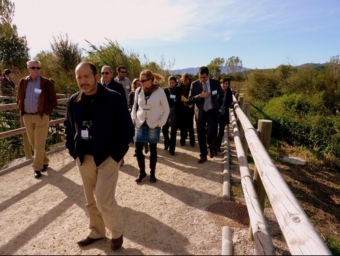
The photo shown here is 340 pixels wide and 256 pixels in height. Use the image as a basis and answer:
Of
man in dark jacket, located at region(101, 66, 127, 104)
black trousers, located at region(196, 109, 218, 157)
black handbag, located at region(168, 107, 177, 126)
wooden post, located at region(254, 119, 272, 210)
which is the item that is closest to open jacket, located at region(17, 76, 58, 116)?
man in dark jacket, located at region(101, 66, 127, 104)

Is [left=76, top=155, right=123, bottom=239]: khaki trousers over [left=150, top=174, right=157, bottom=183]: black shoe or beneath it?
over

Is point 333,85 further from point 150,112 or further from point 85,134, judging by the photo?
point 85,134

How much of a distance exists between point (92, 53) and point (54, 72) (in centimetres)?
234

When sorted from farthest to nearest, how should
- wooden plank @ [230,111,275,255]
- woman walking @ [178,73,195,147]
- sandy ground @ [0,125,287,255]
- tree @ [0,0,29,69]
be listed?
tree @ [0,0,29,69], woman walking @ [178,73,195,147], sandy ground @ [0,125,287,255], wooden plank @ [230,111,275,255]

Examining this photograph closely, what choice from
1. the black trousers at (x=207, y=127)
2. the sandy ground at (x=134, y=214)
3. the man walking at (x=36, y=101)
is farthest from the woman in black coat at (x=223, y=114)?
the man walking at (x=36, y=101)

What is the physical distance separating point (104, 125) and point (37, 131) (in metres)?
2.70

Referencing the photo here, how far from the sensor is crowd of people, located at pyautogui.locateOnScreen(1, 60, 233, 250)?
103 inches

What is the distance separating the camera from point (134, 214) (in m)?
3.57

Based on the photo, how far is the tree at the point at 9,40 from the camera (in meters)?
21.8

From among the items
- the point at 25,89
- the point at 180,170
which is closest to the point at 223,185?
the point at 180,170

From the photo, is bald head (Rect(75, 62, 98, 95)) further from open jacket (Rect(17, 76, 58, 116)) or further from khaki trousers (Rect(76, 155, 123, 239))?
open jacket (Rect(17, 76, 58, 116))

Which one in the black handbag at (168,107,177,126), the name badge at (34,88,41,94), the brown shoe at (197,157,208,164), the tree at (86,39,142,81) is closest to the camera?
the name badge at (34,88,41,94)

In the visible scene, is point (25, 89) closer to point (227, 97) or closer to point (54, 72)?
point (227, 97)

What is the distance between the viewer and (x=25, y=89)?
4602 mm
